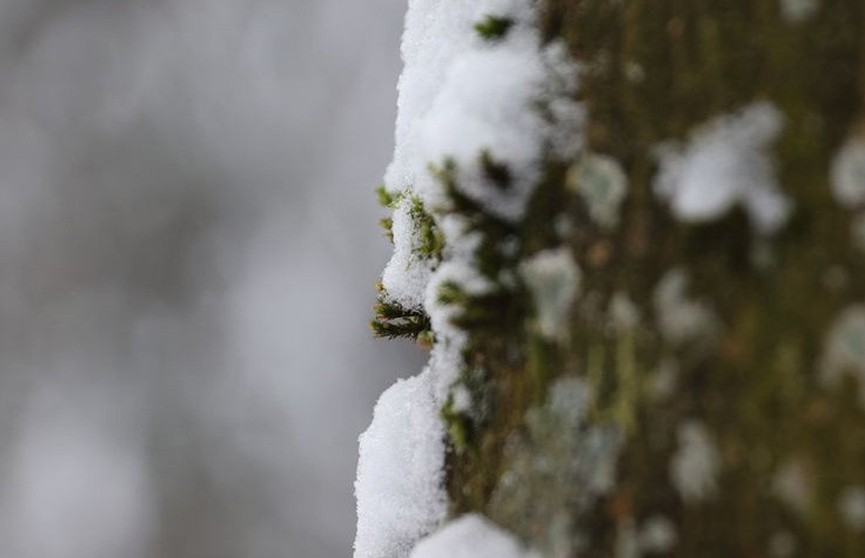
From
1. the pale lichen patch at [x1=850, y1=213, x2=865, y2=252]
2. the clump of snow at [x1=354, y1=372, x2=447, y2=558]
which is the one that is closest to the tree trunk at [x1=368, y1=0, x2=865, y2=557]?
the pale lichen patch at [x1=850, y1=213, x2=865, y2=252]

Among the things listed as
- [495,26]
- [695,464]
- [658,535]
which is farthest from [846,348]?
[495,26]

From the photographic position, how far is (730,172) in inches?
47.9

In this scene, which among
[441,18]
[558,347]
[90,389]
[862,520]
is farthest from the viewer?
[90,389]

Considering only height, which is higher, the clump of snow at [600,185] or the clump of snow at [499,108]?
the clump of snow at [499,108]

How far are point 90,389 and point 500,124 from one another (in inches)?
413

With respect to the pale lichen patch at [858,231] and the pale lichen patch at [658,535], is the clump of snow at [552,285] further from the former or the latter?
the pale lichen patch at [858,231]

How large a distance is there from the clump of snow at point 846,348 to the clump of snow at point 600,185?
403 millimetres

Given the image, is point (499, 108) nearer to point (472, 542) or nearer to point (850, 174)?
point (850, 174)

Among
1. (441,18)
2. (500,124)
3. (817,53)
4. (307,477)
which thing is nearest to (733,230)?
(817,53)

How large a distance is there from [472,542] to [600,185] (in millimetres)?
711

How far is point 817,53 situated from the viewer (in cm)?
115

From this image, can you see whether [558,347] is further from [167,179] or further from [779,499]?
[167,179]

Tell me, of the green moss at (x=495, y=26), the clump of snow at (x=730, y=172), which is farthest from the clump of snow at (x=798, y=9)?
the green moss at (x=495, y=26)

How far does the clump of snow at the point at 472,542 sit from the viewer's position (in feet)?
5.04
